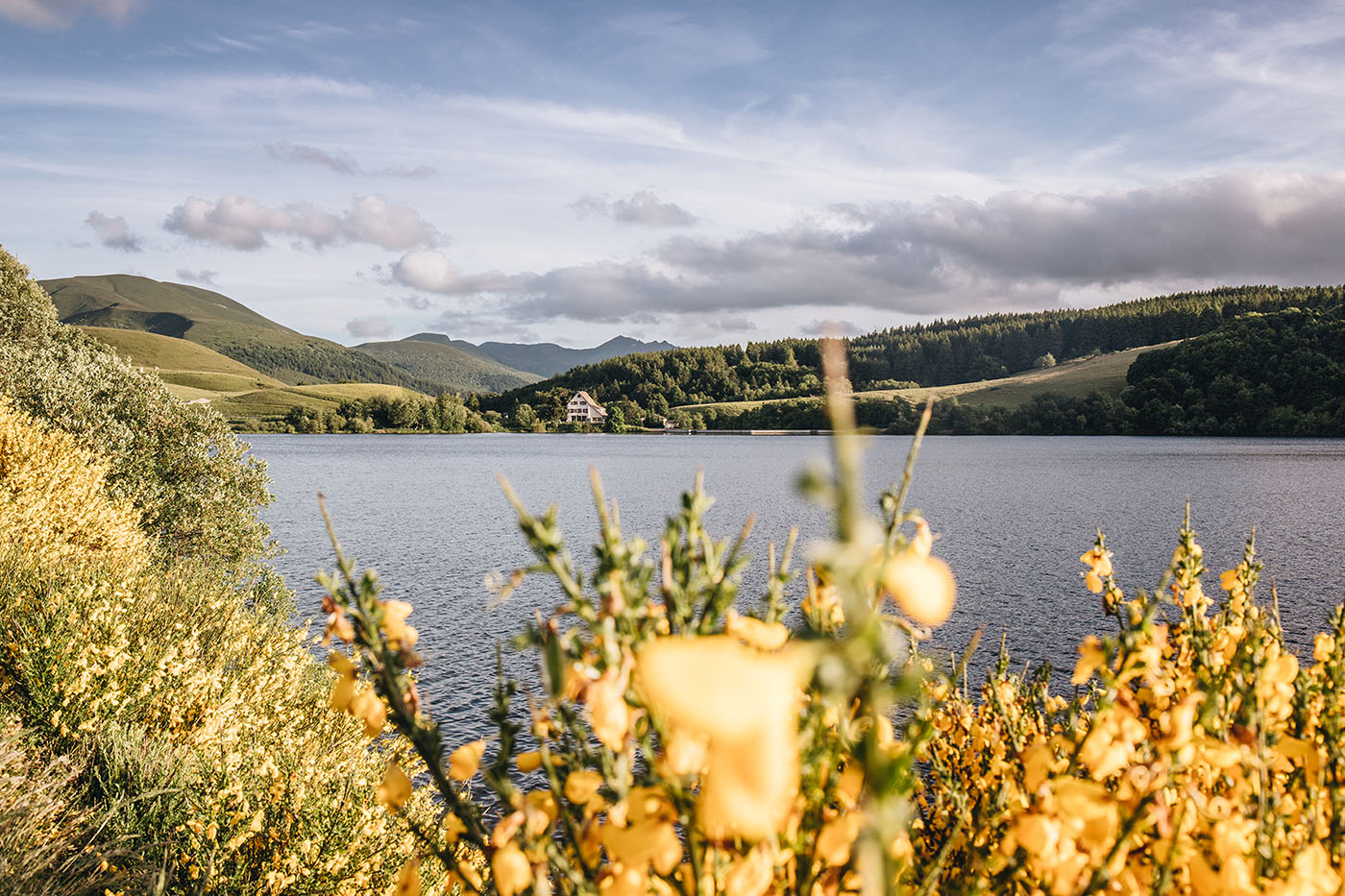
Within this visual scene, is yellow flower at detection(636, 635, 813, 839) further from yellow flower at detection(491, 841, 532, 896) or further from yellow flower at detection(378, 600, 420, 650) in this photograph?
yellow flower at detection(378, 600, 420, 650)

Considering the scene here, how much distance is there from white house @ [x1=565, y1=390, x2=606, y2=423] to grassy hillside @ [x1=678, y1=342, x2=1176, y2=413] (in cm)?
1695

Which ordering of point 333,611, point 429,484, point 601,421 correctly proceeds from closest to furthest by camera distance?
point 333,611 < point 429,484 < point 601,421

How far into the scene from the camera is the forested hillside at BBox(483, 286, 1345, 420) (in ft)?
395

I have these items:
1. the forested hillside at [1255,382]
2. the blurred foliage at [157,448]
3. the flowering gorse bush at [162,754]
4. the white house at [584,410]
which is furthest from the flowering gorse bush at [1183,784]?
the white house at [584,410]

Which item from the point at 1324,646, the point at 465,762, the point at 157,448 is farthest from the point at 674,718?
the point at 157,448

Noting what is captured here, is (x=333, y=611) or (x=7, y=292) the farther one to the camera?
(x=7, y=292)

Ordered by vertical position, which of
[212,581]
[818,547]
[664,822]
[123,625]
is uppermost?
[818,547]

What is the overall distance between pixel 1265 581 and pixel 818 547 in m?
21.9

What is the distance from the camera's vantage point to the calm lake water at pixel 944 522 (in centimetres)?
1667

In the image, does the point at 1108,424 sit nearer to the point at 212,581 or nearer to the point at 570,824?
the point at 212,581

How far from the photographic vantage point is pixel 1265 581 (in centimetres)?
1777

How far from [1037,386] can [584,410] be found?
6775cm

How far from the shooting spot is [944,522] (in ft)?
95.0

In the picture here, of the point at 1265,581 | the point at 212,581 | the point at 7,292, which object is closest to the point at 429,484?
the point at 7,292
